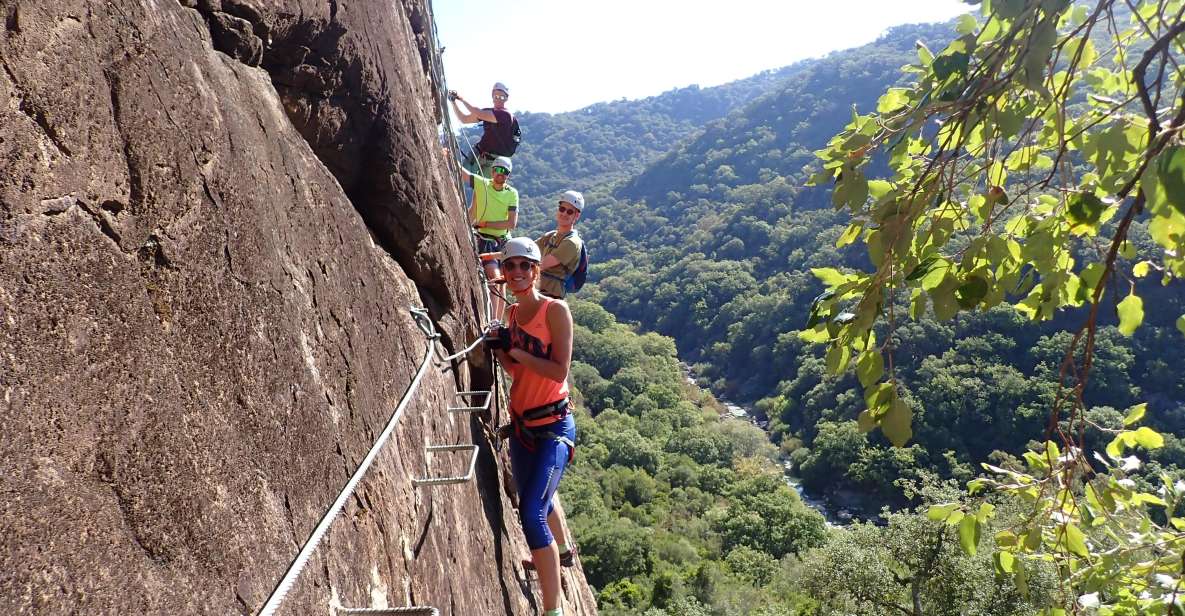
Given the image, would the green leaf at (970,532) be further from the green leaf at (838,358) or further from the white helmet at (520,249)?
the white helmet at (520,249)

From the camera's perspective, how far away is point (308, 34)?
13.5 ft

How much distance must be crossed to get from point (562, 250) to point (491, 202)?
2.18 meters

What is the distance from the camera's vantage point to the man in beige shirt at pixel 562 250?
21.4 ft

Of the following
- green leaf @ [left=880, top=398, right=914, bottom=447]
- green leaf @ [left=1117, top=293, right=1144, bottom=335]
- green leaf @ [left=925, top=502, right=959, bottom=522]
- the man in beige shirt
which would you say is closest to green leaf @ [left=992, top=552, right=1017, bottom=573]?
green leaf @ [left=925, top=502, right=959, bottom=522]

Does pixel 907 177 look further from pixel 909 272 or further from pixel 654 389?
pixel 654 389

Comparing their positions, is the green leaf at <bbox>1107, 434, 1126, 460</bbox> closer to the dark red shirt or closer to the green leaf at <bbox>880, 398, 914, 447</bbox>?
the green leaf at <bbox>880, 398, 914, 447</bbox>

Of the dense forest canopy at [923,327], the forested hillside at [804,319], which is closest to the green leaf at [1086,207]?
the dense forest canopy at [923,327]

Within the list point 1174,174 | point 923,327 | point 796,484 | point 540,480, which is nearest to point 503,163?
point 540,480

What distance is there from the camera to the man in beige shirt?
21.4 feet

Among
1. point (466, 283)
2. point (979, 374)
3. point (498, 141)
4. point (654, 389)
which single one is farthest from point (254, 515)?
point (654, 389)

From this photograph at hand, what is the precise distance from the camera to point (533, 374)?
4.67 m

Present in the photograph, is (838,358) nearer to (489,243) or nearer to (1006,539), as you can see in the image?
(1006,539)

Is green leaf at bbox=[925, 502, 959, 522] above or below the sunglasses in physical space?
below

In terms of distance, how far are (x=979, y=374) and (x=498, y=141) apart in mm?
68127
